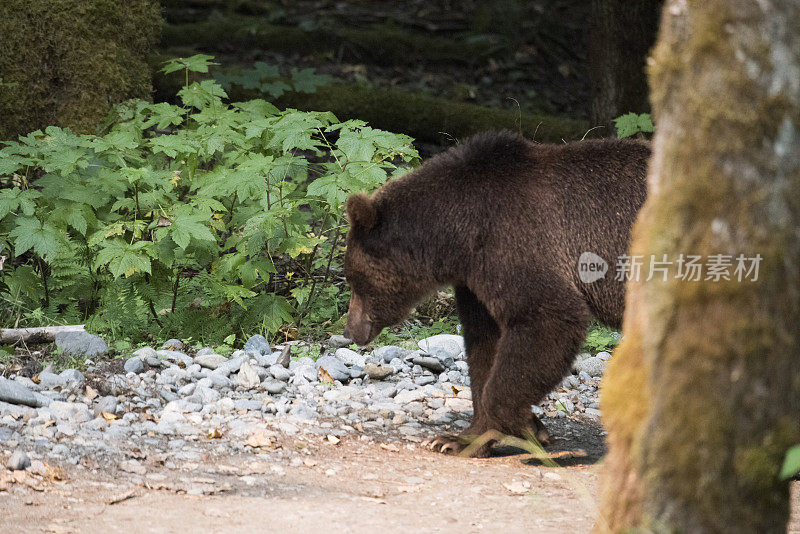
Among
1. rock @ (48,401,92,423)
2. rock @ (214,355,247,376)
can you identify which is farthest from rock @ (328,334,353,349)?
rock @ (48,401,92,423)

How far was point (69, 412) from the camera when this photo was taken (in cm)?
448

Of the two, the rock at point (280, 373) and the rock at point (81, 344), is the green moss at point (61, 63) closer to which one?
the rock at point (81, 344)

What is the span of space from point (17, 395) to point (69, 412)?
Result: 0.29 meters

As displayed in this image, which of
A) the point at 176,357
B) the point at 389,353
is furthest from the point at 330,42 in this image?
the point at 176,357

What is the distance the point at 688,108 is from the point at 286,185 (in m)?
4.56

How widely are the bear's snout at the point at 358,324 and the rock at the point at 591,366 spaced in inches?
76.2

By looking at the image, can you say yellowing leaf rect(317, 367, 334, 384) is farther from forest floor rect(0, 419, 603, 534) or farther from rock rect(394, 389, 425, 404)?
forest floor rect(0, 419, 603, 534)

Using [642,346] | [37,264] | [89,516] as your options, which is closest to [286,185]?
[37,264]

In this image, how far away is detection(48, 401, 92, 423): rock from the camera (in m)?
4.43

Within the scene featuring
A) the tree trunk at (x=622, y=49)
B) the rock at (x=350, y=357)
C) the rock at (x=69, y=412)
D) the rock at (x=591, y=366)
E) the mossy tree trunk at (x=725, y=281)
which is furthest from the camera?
the tree trunk at (x=622, y=49)

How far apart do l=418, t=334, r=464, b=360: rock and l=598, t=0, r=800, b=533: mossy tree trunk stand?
413cm

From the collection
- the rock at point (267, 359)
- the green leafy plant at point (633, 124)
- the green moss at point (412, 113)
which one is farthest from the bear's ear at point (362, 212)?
the green moss at point (412, 113)

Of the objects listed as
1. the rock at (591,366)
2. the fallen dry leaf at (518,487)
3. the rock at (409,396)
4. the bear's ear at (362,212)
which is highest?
the bear's ear at (362,212)

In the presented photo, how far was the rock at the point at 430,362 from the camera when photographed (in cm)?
608
